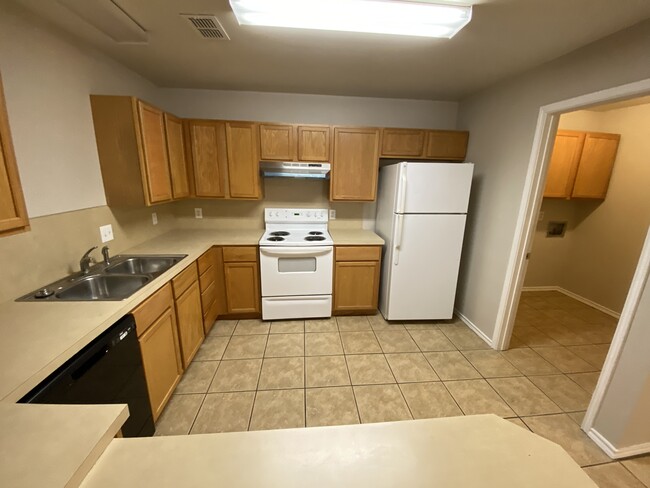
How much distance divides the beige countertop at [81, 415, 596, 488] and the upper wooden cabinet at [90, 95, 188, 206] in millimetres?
1924

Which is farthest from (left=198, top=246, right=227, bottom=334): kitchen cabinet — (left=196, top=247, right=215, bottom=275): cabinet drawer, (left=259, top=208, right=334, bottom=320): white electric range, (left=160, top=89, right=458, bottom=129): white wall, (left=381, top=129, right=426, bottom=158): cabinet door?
(left=381, top=129, right=426, bottom=158): cabinet door

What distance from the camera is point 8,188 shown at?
107 cm

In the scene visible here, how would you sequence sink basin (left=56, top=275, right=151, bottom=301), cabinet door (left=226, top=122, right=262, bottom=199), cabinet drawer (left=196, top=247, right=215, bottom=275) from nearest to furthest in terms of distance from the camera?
sink basin (left=56, top=275, right=151, bottom=301)
cabinet drawer (left=196, top=247, right=215, bottom=275)
cabinet door (left=226, top=122, right=262, bottom=199)

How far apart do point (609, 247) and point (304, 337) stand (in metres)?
3.80

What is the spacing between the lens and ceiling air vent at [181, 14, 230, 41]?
5.10ft

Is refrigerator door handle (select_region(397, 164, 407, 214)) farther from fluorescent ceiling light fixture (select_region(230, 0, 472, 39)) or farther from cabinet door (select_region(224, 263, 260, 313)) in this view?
cabinet door (select_region(224, 263, 260, 313))

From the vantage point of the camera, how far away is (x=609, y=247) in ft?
10.6

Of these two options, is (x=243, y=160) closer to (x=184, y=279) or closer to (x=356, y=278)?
(x=184, y=279)

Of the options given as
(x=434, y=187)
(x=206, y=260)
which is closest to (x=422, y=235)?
(x=434, y=187)

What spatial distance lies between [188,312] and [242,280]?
71 centimetres

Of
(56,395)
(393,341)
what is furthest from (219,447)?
(393,341)

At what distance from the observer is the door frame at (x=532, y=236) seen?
1488 millimetres

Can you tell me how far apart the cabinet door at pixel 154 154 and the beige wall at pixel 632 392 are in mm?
3194

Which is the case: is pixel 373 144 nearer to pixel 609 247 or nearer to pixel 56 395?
pixel 56 395
